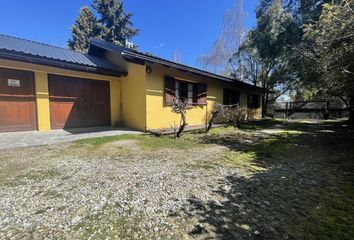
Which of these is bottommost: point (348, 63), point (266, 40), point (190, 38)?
point (348, 63)

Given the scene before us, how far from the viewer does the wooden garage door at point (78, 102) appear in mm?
7254

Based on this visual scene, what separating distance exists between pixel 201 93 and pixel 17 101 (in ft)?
24.2

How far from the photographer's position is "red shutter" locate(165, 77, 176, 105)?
8.37m

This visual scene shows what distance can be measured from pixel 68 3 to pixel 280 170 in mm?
23990

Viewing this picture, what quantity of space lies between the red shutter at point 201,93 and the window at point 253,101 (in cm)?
598

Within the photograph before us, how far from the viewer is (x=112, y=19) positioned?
23.4 metres

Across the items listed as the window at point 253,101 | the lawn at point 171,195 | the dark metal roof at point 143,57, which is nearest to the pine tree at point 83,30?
the dark metal roof at point 143,57

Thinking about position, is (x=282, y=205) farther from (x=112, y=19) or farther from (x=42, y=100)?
(x=112, y=19)

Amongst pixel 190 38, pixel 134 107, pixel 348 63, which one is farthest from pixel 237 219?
pixel 190 38

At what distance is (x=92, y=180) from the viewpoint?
123 inches

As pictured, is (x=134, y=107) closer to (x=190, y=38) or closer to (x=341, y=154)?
(x=341, y=154)

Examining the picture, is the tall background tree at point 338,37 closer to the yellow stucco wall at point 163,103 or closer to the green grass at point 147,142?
the green grass at point 147,142

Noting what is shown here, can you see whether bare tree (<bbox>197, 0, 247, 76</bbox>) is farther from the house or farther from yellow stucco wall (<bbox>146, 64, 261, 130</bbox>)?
the house

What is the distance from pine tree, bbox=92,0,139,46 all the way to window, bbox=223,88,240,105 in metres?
16.3
